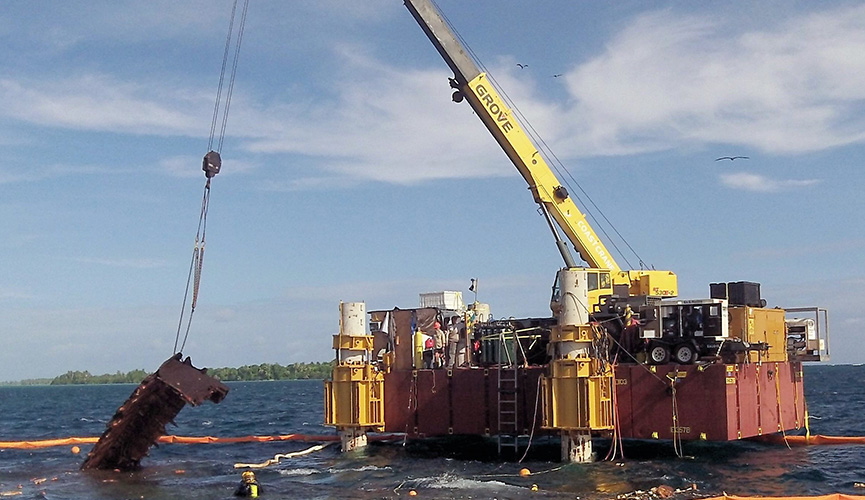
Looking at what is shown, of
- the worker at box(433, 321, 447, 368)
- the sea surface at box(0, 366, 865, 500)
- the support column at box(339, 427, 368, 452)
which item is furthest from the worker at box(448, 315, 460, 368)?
the support column at box(339, 427, 368, 452)

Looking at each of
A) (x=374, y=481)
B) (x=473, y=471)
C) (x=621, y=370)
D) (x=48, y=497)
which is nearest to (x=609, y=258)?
(x=621, y=370)

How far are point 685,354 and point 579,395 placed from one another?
3591 mm

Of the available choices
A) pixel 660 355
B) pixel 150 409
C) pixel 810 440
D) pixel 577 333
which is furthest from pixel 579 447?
pixel 150 409

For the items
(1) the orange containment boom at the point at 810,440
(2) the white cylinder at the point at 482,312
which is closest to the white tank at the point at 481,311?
(2) the white cylinder at the point at 482,312

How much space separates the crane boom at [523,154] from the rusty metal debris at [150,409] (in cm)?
1418

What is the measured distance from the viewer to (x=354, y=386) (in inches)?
1182

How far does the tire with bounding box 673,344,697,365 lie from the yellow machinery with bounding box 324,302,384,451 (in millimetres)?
9607

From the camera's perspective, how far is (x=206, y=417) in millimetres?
64062

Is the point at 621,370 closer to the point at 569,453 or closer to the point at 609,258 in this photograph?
the point at 569,453

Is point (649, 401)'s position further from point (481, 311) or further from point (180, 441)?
point (180, 441)

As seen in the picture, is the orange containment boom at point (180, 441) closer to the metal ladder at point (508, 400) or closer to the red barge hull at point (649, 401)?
the red barge hull at point (649, 401)

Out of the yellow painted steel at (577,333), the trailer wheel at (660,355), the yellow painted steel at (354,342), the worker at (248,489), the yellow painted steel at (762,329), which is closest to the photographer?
the worker at (248,489)

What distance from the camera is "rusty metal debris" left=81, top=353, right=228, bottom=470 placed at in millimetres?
25297

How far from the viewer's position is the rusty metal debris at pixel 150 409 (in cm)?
2530
